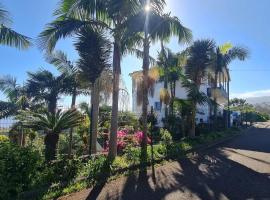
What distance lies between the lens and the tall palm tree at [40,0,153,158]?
10312mm

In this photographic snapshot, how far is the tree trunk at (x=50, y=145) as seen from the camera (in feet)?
27.8

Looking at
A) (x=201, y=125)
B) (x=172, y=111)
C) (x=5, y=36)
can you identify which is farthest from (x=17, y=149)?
(x=201, y=125)

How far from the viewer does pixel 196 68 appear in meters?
20.0

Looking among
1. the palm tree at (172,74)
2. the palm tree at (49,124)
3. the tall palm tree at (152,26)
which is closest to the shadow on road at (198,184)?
the tall palm tree at (152,26)

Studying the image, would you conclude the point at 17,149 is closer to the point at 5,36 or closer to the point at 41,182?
the point at 41,182

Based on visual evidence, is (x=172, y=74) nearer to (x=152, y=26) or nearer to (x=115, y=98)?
(x=152, y=26)

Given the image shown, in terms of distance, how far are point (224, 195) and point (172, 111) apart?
547 inches

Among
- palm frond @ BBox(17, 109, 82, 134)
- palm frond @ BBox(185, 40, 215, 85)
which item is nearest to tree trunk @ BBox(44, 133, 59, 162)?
palm frond @ BBox(17, 109, 82, 134)

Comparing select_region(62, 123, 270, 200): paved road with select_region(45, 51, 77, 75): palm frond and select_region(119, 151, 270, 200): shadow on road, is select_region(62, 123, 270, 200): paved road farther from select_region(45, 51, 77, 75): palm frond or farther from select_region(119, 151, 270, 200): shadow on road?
select_region(45, 51, 77, 75): palm frond

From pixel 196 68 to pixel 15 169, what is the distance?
615 inches

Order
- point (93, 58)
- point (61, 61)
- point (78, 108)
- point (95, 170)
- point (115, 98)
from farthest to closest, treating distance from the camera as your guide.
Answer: point (61, 61) → point (78, 108) → point (93, 58) → point (115, 98) → point (95, 170)

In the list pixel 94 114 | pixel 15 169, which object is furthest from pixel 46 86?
pixel 15 169

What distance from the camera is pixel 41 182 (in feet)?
22.9

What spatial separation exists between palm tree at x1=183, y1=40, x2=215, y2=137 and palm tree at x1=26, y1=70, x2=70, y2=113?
24.8 ft
